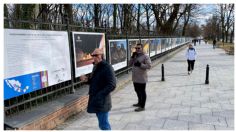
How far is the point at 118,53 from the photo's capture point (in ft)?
32.3

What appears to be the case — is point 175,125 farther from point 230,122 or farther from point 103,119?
point 103,119

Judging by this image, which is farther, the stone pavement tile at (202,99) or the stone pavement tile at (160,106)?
the stone pavement tile at (202,99)

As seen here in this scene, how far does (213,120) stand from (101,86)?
8.86 ft

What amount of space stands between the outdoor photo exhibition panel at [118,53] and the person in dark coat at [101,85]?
487cm

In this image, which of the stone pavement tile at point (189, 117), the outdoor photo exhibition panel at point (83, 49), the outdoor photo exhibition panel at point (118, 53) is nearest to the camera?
the stone pavement tile at point (189, 117)

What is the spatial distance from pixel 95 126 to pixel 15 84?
1661 mm

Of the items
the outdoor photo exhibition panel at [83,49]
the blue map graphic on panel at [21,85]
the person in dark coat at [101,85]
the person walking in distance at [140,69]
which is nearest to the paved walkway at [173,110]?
the person walking in distance at [140,69]

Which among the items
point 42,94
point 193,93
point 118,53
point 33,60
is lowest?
point 193,93

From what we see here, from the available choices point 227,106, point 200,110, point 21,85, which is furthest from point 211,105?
point 21,85

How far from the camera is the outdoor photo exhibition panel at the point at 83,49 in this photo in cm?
673

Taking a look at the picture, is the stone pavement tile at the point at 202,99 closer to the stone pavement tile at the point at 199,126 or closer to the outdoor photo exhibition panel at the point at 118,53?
the stone pavement tile at the point at 199,126

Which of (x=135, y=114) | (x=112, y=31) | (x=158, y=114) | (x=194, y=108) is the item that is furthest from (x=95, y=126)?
(x=112, y=31)

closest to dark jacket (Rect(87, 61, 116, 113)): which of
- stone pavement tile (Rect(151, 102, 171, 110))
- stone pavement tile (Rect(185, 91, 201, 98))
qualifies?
stone pavement tile (Rect(151, 102, 171, 110))

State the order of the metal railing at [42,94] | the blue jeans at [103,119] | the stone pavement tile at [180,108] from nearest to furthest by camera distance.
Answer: the blue jeans at [103,119] < the metal railing at [42,94] < the stone pavement tile at [180,108]
